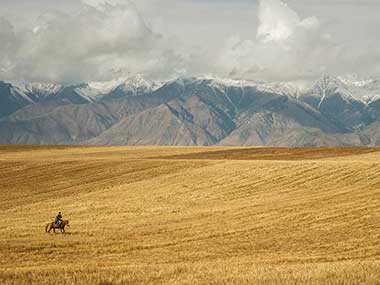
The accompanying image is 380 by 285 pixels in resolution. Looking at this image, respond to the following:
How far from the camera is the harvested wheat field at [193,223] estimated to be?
23062 mm

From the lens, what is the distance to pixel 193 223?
3969 centimetres

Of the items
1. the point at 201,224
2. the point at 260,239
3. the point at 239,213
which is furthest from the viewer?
the point at 239,213

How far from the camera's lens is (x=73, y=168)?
72.9m

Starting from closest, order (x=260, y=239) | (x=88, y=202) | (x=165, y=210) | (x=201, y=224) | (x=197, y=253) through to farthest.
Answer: (x=197, y=253)
(x=260, y=239)
(x=201, y=224)
(x=165, y=210)
(x=88, y=202)

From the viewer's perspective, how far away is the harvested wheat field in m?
23.1

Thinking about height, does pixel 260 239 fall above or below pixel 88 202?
below

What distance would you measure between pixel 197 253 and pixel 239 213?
13.1 metres

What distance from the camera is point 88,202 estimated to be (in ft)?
169

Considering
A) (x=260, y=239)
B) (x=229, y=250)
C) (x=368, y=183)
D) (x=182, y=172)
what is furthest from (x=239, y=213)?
(x=182, y=172)

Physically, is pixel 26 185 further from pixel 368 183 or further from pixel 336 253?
pixel 336 253

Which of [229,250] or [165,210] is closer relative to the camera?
[229,250]

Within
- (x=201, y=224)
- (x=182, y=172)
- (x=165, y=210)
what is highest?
(x=182, y=172)

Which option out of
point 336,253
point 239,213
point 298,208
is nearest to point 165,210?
point 239,213

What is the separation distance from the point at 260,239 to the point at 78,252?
389 inches
